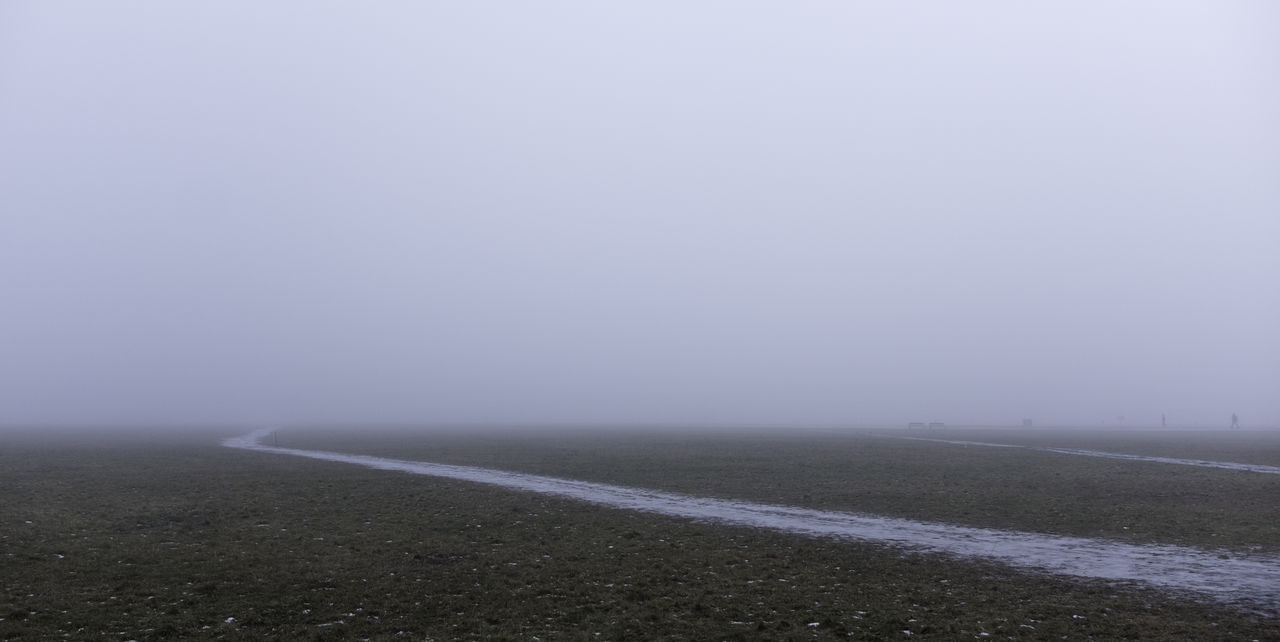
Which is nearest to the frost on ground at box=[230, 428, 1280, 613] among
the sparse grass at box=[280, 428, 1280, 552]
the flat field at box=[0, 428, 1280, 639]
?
the flat field at box=[0, 428, 1280, 639]

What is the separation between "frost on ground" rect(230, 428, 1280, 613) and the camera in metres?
19.9

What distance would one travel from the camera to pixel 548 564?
22.0 meters

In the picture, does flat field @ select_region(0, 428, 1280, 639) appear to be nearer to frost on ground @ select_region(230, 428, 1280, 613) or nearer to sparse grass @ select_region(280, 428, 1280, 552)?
sparse grass @ select_region(280, 428, 1280, 552)

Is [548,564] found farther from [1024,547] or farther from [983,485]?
[983,485]

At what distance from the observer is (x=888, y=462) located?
59.2m

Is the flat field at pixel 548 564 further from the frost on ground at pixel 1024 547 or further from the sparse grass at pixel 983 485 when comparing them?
the frost on ground at pixel 1024 547

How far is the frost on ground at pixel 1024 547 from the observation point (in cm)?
1991

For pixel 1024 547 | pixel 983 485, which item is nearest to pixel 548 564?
pixel 1024 547

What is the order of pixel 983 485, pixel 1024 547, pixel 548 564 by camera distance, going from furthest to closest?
1. pixel 983 485
2. pixel 1024 547
3. pixel 548 564

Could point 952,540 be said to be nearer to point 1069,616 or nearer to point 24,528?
point 1069,616

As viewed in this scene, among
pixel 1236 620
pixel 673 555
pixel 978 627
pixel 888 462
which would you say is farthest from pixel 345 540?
pixel 888 462

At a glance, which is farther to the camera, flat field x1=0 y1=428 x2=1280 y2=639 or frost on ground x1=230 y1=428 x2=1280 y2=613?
frost on ground x1=230 y1=428 x2=1280 y2=613

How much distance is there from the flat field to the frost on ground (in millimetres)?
1495

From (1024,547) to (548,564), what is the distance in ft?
50.9
